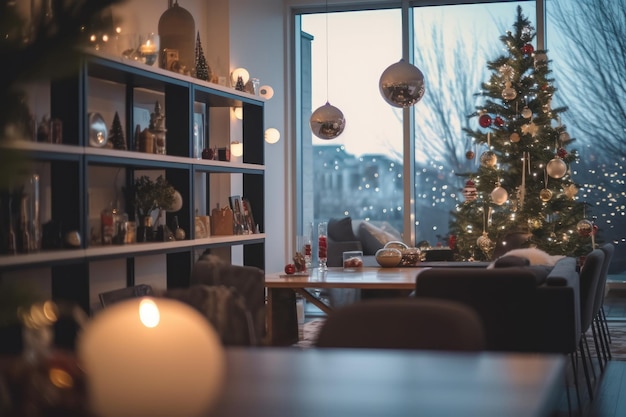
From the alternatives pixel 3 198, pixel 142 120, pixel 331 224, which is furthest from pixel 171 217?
pixel 331 224

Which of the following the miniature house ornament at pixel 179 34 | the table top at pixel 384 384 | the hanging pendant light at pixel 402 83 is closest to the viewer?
the table top at pixel 384 384

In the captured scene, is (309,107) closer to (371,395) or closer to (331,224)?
(331,224)

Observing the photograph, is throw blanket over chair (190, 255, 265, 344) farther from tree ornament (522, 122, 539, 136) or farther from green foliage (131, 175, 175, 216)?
tree ornament (522, 122, 539, 136)

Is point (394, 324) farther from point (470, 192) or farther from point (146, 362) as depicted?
point (470, 192)

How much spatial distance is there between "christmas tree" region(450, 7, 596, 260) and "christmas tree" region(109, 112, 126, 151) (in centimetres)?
378

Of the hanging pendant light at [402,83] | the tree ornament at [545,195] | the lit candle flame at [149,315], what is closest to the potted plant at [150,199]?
the hanging pendant light at [402,83]

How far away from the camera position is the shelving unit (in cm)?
491

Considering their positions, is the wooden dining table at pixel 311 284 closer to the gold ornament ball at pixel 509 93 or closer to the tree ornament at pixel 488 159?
the tree ornament at pixel 488 159

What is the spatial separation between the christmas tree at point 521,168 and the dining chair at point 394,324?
19.9 feet

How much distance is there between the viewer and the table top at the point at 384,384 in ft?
4.46

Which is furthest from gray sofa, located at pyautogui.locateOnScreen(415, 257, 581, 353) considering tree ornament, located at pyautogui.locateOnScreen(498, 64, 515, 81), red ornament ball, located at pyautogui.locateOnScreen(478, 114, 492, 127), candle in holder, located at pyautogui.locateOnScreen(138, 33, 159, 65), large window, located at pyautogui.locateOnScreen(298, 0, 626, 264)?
large window, located at pyautogui.locateOnScreen(298, 0, 626, 264)

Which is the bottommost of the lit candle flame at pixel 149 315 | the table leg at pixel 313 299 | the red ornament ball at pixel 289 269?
the table leg at pixel 313 299

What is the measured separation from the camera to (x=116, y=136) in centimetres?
564

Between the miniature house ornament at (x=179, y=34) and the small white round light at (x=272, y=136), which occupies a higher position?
the miniature house ornament at (x=179, y=34)
